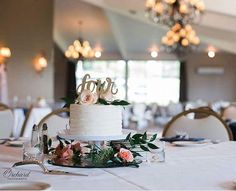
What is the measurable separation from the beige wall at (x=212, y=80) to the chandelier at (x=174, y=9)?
26.3 feet

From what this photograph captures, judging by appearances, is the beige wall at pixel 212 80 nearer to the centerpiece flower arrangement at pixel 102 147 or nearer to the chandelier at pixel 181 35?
the chandelier at pixel 181 35

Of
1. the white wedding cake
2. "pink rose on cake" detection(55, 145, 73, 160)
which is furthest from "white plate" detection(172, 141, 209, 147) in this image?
"pink rose on cake" detection(55, 145, 73, 160)

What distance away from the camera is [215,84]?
54.8 feet

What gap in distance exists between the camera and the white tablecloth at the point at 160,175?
1242 millimetres

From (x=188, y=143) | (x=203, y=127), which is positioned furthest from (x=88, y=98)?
(x=203, y=127)

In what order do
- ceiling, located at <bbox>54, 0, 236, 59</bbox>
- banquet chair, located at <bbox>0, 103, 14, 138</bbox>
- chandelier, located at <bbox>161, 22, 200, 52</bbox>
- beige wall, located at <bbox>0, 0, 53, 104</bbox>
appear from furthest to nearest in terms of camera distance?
ceiling, located at <bbox>54, 0, 236, 59</bbox>
beige wall, located at <bbox>0, 0, 53, 104</bbox>
chandelier, located at <bbox>161, 22, 200, 52</bbox>
banquet chair, located at <bbox>0, 103, 14, 138</bbox>

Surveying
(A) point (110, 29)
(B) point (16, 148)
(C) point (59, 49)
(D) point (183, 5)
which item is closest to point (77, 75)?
(C) point (59, 49)

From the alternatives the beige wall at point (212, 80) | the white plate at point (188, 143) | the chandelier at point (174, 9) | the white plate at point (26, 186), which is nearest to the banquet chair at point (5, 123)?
the white plate at point (188, 143)

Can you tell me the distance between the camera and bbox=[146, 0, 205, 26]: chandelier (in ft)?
26.9

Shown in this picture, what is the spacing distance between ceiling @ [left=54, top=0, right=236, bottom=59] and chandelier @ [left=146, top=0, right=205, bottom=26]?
615 mm

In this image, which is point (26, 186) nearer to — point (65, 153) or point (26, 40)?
point (65, 153)

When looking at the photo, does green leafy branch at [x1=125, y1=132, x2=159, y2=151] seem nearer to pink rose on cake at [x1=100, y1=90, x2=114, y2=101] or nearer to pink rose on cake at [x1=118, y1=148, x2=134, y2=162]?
pink rose on cake at [x1=118, y1=148, x2=134, y2=162]
